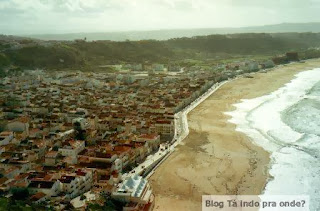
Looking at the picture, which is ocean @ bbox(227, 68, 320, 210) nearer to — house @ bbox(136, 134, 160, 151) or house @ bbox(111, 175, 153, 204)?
house @ bbox(111, 175, 153, 204)

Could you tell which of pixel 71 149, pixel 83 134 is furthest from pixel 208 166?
pixel 83 134

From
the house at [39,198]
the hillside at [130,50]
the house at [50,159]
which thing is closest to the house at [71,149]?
the house at [50,159]

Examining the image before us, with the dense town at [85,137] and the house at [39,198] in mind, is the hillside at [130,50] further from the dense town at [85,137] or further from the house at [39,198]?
the house at [39,198]

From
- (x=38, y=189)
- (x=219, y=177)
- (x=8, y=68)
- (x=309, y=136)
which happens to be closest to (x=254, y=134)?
(x=309, y=136)

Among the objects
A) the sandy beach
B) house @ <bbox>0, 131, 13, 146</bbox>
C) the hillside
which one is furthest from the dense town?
the hillside

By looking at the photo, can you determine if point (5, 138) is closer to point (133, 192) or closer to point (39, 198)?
point (39, 198)
